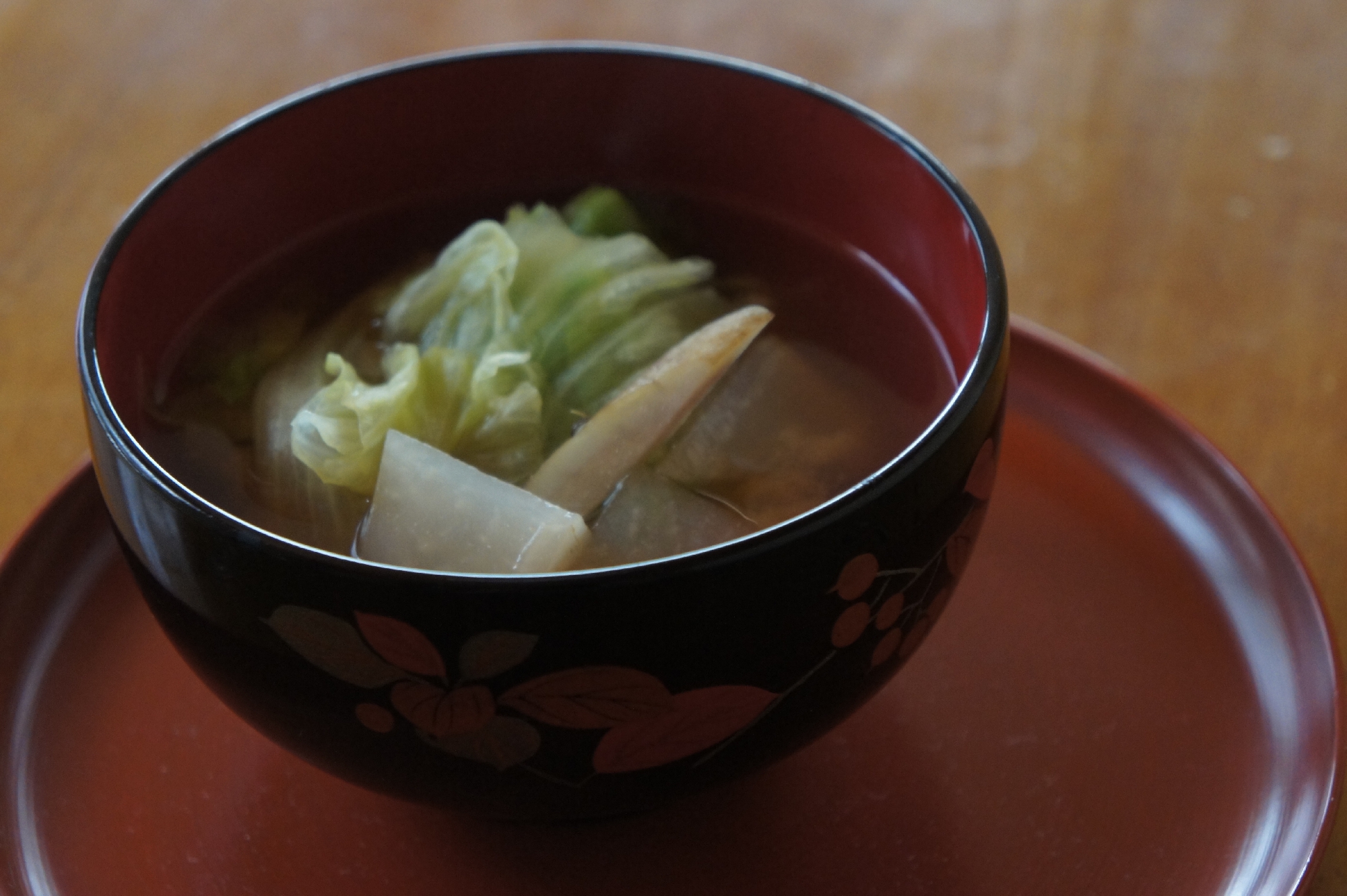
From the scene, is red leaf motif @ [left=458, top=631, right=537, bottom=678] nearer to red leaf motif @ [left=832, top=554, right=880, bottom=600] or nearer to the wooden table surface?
red leaf motif @ [left=832, top=554, right=880, bottom=600]

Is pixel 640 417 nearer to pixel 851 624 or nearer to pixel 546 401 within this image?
pixel 546 401

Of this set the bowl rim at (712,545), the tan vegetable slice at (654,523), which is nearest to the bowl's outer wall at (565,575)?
the bowl rim at (712,545)

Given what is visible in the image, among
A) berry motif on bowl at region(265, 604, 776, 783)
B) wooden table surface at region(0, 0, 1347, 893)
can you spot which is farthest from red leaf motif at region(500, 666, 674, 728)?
wooden table surface at region(0, 0, 1347, 893)

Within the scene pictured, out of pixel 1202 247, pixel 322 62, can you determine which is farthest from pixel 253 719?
pixel 322 62

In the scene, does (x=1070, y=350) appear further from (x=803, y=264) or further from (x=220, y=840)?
(x=220, y=840)

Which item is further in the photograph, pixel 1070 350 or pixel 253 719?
pixel 1070 350

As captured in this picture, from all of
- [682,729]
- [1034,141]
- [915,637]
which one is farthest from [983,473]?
[1034,141]
